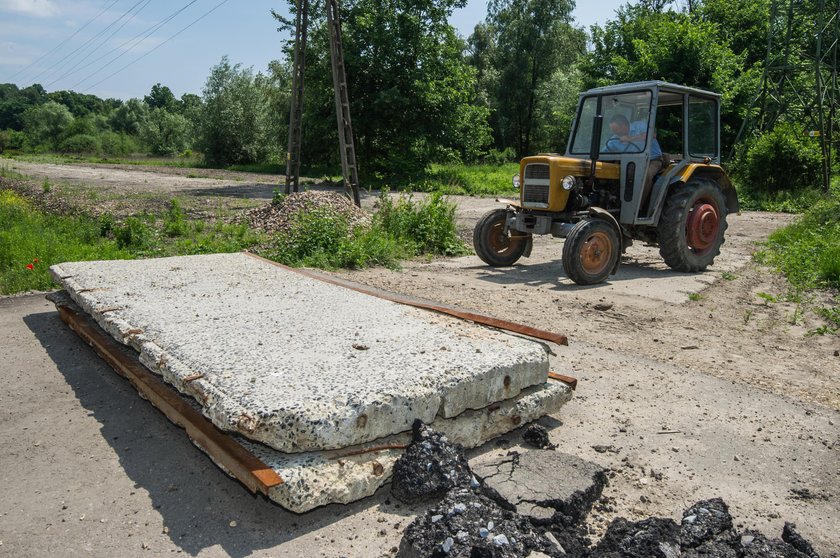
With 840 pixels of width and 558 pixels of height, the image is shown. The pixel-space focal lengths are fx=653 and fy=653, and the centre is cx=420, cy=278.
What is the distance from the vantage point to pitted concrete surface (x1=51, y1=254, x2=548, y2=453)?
3.17 meters

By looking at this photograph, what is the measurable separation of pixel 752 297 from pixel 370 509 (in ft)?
21.5

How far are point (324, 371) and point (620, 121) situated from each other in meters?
7.12

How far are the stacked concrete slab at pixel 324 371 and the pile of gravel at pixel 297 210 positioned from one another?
542 centimetres

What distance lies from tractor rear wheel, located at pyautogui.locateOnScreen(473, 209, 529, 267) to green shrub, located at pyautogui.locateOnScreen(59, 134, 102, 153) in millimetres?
62445

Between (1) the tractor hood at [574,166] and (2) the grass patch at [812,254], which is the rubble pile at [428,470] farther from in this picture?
(1) the tractor hood at [574,166]

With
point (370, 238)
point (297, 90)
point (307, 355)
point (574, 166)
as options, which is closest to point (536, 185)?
point (574, 166)

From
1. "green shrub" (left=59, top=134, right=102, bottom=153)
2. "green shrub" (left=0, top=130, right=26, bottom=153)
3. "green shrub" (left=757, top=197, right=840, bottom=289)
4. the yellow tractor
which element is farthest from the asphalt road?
"green shrub" (left=0, top=130, right=26, bottom=153)

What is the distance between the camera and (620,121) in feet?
30.4

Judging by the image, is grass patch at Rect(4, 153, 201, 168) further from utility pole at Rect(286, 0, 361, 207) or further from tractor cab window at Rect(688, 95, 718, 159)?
tractor cab window at Rect(688, 95, 718, 159)

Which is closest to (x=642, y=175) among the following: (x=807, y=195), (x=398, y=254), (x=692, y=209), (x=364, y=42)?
(x=692, y=209)

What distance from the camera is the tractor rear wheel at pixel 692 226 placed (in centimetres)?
910

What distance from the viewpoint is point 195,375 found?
357cm

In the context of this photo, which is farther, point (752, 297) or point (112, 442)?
point (752, 297)

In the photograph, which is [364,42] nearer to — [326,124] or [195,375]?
[326,124]
